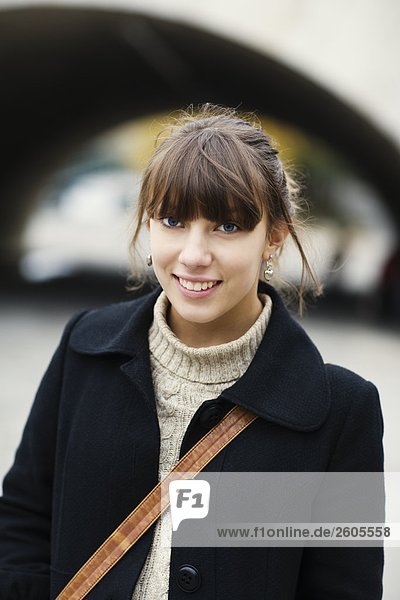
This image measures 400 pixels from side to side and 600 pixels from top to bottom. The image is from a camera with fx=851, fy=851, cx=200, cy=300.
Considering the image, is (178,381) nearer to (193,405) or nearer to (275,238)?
(193,405)

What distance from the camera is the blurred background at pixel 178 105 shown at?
8.16 metres

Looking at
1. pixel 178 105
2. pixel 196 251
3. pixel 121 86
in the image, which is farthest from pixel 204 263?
pixel 178 105

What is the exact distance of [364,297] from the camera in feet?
46.1

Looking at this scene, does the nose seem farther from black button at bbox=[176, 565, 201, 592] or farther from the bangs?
black button at bbox=[176, 565, 201, 592]

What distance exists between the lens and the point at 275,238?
2.04 metres

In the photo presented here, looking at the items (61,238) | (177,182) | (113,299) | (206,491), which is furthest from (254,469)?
(61,238)

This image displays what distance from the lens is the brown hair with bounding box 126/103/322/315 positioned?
182 cm

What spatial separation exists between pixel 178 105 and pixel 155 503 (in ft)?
48.6

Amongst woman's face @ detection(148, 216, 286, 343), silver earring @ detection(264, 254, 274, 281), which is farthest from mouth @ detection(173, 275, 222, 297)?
silver earring @ detection(264, 254, 274, 281)

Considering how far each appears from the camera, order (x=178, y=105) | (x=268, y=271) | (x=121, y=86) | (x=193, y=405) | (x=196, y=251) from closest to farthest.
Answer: (x=196, y=251)
(x=193, y=405)
(x=268, y=271)
(x=121, y=86)
(x=178, y=105)

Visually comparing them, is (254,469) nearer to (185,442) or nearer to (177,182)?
(185,442)

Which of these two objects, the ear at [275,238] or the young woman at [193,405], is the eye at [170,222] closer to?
the young woman at [193,405]

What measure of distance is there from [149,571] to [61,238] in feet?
80.3

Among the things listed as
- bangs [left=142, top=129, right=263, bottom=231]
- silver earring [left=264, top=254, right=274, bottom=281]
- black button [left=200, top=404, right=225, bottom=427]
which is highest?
bangs [left=142, top=129, right=263, bottom=231]
